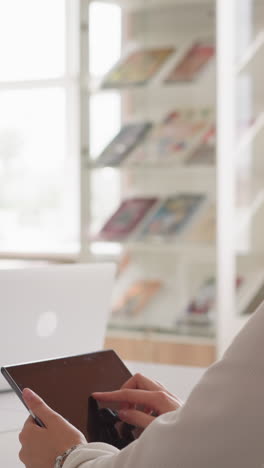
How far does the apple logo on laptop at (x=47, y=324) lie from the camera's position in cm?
188

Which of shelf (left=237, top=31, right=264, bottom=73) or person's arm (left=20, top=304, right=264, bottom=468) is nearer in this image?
person's arm (left=20, top=304, right=264, bottom=468)

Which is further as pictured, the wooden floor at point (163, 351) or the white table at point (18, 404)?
the wooden floor at point (163, 351)

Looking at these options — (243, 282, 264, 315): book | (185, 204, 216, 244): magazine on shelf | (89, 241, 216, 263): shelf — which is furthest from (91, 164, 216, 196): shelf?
(243, 282, 264, 315): book

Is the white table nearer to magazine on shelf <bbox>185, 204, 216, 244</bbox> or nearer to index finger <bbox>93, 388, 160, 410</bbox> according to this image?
index finger <bbox>93, 388, 160, 410</bbox>

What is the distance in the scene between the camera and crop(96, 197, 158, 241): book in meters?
4.39

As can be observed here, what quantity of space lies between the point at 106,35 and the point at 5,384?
2804 mm

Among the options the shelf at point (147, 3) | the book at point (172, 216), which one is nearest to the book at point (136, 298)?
the book at point (172, 216)

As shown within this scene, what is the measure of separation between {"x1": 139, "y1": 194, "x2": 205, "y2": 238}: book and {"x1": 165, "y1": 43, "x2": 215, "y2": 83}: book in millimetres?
589

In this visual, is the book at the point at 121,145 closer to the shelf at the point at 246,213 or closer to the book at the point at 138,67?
the book at the point at 138,67

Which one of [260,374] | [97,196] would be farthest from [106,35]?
[260,374]

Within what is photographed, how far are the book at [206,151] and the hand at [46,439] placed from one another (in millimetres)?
2957

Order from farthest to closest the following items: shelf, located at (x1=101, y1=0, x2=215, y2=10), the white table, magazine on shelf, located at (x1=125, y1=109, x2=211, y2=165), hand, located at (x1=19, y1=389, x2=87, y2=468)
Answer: magazine on shelf, located at (x1=125, y1=109, x2=211, y2=165), shelf, located at (x1=101, y1=0, x2=215, y2=10), the white table, hand, located at (x1=19, y1=389, x2=87, y2=468)

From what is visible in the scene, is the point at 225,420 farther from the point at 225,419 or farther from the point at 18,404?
the point at 18,404

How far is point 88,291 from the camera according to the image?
1.97m
